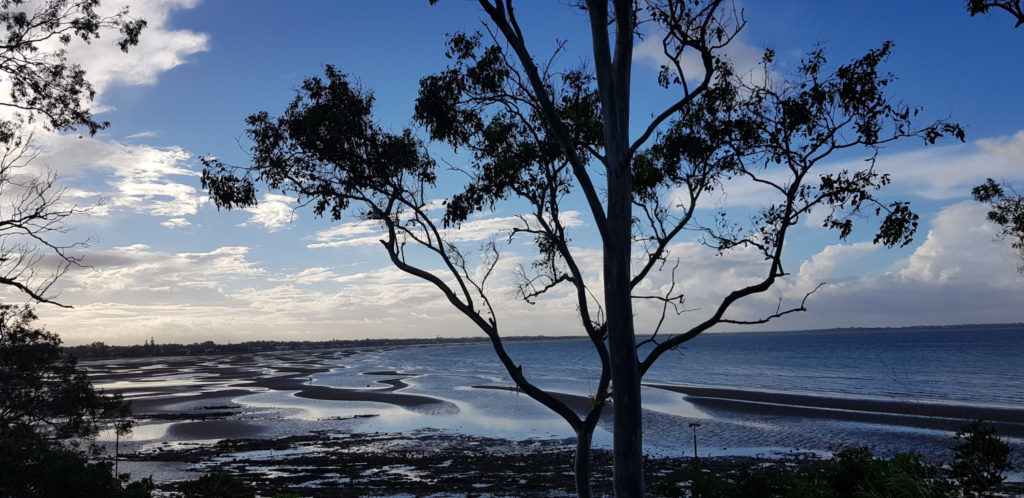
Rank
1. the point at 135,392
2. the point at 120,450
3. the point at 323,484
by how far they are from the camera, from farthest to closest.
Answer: the point at 135,392 → the point at 120,450 → the point at 323,484

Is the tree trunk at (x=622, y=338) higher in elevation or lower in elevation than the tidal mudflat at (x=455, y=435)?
higher

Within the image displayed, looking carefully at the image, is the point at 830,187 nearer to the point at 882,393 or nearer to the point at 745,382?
the point at 882,393

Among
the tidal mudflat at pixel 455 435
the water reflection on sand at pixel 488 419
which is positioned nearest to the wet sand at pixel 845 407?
the tidal mudflat at pixel 455 435

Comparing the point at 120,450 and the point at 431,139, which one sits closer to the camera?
the point at 431,139

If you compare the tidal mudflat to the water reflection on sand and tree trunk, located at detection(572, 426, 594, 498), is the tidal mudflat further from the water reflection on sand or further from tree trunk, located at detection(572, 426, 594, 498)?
tree trunk, located at detection(572, 426, 594, 498)

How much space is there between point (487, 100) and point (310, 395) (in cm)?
4596

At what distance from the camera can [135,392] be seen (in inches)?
2282

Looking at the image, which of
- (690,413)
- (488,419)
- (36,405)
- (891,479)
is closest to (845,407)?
(690,413)

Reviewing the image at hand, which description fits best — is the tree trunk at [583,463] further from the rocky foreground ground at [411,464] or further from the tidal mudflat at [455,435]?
the tidal mudflat at [455,435]

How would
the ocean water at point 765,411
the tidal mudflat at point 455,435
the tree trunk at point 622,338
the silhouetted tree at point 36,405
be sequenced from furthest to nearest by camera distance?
1. the ocean water at point 765,411
2. the tidal mudflat at point 455,435
3. the silhouetted tree at point 36,405
4. the tree trunk at point 622,338

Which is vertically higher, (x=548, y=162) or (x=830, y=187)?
(x=548, y=162)

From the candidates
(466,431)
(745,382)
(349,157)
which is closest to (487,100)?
(349,157)

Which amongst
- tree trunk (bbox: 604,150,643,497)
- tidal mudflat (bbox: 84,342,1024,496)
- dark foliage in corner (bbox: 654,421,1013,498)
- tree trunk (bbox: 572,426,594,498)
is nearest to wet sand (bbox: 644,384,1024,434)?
tidal mudflat (bbox: 84,342,1024,496)

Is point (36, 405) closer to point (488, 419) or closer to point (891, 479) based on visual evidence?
point (891, 479)
